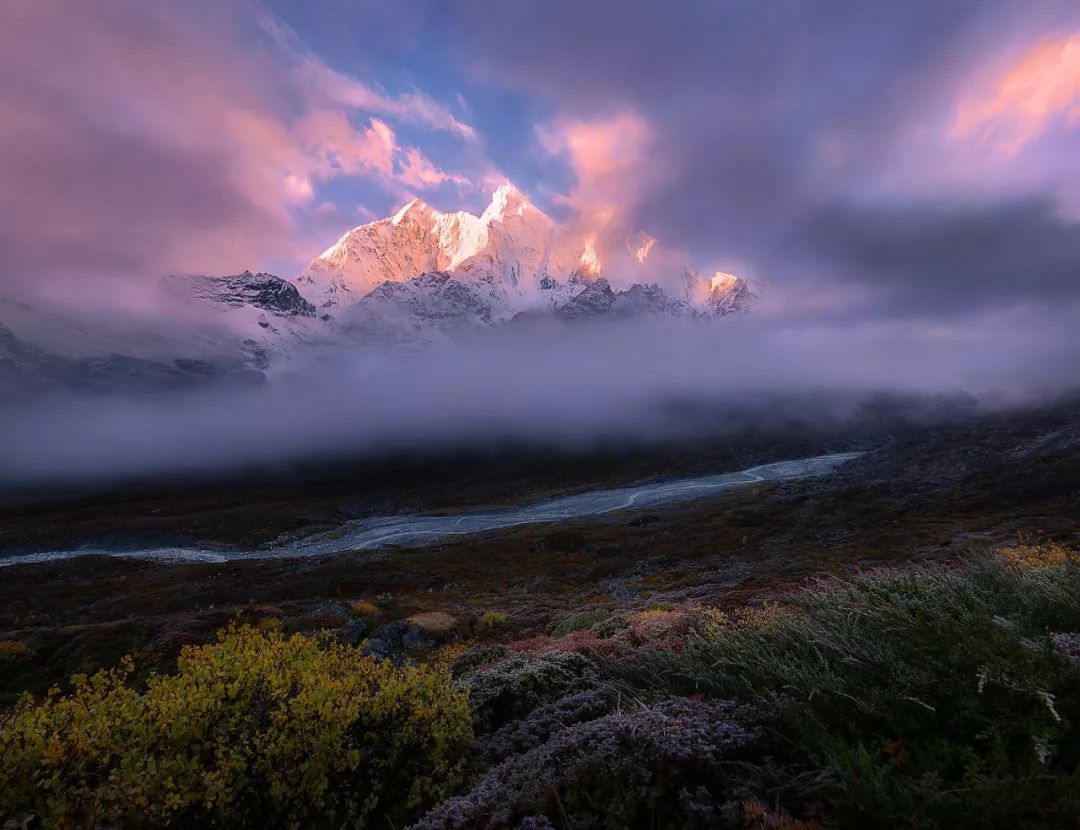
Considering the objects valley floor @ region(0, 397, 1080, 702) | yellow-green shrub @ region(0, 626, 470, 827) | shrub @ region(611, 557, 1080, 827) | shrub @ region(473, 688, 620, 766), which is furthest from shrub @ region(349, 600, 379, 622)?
shrub @ region(611, 557, 1080, 827)

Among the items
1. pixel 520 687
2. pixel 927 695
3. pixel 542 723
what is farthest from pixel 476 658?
pixel 927 695

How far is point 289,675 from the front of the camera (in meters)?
6.52

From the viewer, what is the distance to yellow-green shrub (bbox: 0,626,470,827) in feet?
16.0

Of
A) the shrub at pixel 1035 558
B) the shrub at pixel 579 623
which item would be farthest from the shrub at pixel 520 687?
the shrub at pixel 579 623

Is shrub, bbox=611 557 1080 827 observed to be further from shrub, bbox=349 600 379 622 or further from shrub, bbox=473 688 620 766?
shrub, bbox=349 600 379 622

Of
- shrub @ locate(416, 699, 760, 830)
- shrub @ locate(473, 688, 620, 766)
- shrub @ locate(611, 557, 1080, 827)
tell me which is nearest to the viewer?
shrub @ locate(611, 557, 1080, 827)

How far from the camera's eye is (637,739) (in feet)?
17.2

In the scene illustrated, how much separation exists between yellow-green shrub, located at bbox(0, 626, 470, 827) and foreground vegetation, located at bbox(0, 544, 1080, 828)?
0.09ft

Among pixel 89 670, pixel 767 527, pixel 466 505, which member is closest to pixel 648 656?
pixel 89 670

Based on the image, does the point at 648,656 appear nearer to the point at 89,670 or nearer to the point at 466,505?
the point at 89,670

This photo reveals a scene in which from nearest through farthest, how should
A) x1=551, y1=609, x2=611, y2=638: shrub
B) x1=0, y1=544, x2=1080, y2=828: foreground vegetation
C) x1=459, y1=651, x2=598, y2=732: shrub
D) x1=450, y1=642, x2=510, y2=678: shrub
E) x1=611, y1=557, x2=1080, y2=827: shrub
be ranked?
1. x1=611, y1=557, x2=1080, y2=827: shrub
2. x1=0, y1=544, x2=1080, y2=828: foreground vegetation
3. x1=459, y1=651, x2=598, y2=732: shrub
4. x1=450, y1=642, x2=510, y2=678: shrub
5. x1=551, y1=609, x2=611, y2=638: shrub

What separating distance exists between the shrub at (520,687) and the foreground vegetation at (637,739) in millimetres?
372

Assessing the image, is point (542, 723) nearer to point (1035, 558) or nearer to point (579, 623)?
point (579, 623)

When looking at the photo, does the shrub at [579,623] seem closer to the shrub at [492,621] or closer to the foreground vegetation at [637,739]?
the shrub at [492,621]
